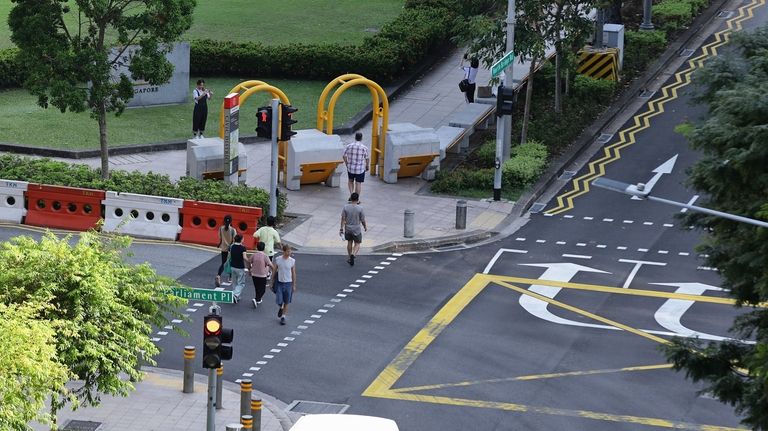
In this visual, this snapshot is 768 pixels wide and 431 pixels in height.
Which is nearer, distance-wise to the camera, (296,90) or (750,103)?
(750,103)

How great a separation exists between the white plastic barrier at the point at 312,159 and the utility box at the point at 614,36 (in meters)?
11.4

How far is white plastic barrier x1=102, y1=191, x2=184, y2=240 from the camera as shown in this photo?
29188 millimetres

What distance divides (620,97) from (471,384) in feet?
64.8

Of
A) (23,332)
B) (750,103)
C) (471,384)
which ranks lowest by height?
(471,384)

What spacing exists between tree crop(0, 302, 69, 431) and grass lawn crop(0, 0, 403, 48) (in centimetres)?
2990

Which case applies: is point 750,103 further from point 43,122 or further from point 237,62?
point 237,62

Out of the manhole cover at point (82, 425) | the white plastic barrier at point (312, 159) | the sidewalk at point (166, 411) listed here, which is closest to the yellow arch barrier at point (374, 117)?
the white plastic barrier at point (312, 159)

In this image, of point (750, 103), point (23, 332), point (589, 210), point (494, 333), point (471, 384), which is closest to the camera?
point (23, 332)

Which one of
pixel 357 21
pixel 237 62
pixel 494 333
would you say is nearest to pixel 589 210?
pixel 494 333

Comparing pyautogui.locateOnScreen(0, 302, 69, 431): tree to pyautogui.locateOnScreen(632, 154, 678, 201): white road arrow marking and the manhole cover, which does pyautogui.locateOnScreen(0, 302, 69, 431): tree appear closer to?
the manhole cover

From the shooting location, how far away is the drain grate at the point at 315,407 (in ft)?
69.1

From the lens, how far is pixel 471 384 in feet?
72.6

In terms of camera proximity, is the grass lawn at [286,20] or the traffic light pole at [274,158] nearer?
the traffic light pole at [274,158]

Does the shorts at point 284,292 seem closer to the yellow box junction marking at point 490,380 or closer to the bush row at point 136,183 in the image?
the yellow box junction marking at point 490,380
